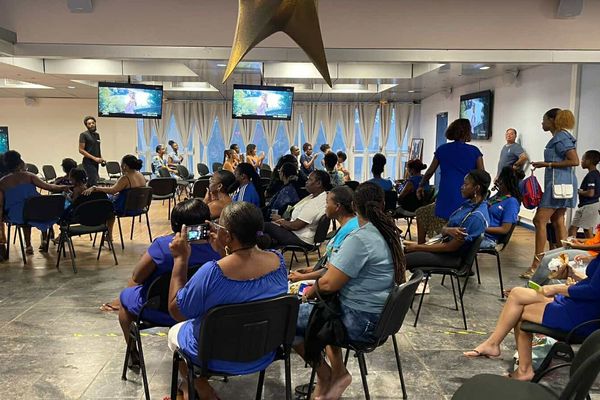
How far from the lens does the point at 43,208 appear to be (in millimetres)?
5191

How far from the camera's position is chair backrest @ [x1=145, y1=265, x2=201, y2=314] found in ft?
8.12

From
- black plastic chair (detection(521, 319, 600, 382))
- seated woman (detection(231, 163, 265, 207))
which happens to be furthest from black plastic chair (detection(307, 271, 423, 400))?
seated woman (detection(231, 163, 265, 207))

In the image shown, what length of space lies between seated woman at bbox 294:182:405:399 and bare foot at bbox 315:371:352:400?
0.52 ft

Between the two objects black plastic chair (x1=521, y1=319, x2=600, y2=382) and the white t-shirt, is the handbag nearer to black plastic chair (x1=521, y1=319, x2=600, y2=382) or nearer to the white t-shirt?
the white t-shirt

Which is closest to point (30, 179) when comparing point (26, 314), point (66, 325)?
point (26, 314)

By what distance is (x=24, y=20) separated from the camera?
15.0 feet

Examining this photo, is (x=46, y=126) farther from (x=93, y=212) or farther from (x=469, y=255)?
(x=469, y=255)

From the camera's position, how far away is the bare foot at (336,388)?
2621mm

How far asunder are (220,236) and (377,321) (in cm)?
85

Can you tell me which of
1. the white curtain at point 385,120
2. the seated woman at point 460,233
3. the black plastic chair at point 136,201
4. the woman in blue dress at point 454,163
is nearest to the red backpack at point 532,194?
the woman in blue dress at point 454,163

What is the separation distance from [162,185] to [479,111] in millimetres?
5901

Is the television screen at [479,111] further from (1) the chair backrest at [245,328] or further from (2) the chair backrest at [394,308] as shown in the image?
(1) the chair backrest at [245,328]

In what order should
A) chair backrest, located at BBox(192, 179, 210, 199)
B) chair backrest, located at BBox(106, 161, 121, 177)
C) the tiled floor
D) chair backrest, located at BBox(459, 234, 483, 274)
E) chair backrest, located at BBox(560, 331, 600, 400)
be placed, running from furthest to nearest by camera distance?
chair backrest, located at BBox(106, 161, 121, 177) < chair backrest, located at BBox(192, 179, 210, 199) < chair backrest, located at BBox(459, 234, 483, 274) < the tiled floor < chair backrest, located at BBox(560, 331, 600, 400)

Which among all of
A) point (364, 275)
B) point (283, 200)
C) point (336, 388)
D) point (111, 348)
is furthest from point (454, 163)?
point (111, 348)
